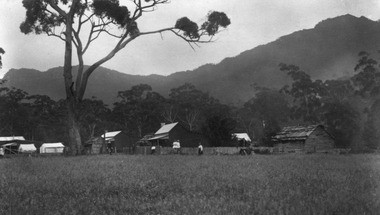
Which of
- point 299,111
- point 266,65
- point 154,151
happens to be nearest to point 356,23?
point 266,65

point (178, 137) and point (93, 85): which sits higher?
point (93, 85)

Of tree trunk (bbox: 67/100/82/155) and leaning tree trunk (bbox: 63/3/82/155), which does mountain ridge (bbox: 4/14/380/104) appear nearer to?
leaning tree trunk (bbox: 63/3/82/155)

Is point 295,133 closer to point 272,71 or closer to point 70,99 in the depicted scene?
point 70,99

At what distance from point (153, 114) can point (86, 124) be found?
2004cm

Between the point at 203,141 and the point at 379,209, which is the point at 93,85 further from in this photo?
the point at 379,209

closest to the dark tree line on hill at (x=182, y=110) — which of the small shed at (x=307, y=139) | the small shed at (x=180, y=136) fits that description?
the small shed at (x=180, y=136)

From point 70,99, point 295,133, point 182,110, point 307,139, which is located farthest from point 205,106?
point 70,99

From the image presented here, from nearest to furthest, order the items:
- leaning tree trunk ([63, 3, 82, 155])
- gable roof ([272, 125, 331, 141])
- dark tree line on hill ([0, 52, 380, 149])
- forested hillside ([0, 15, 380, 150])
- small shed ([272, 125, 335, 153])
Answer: leaning tree trunk ([63, 3, 82, 155]), small shed ([272, 125, 335, 153]), gable roof ([272, 125, 331, 141]), forested hillside ([0, 15, 380, 150]), dark tree line on hill ([0, 52, 380, 149])

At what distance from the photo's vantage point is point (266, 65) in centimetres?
19312

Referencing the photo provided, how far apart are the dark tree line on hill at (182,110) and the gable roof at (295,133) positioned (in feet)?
60.4

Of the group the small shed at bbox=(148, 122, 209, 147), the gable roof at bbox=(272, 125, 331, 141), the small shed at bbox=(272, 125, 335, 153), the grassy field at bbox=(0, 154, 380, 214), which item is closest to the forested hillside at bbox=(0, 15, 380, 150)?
the gable roof at bbox=(272, 125, 331, 141)

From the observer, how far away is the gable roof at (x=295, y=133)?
53.2m

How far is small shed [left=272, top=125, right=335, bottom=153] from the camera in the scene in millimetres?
52906

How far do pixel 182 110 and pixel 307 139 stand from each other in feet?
135
